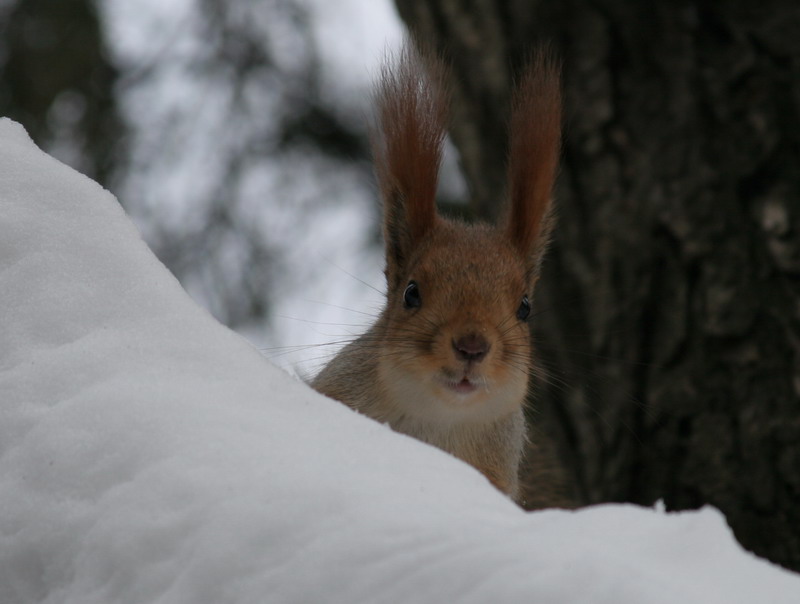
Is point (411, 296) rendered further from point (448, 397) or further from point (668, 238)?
point (668, 238)

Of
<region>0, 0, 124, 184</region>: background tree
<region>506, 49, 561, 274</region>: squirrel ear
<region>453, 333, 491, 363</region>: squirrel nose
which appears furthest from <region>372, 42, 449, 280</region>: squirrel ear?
<region>0, 0, 124, 184</region>: background tree

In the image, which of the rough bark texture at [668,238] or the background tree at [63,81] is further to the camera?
the background tree at [63,81]

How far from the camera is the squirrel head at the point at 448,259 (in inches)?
63.7

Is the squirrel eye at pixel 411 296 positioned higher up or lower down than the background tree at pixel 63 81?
higher up

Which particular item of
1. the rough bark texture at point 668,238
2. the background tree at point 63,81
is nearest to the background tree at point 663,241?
the rough bark texture at point 668,238

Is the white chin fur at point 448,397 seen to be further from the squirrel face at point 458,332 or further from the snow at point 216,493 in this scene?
the snow at point 216,493

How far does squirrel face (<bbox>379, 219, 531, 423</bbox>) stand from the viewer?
1.61 metres

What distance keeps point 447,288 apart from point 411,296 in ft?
0.27

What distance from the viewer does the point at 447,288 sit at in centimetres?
173

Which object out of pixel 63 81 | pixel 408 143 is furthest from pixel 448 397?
pixel 63 81

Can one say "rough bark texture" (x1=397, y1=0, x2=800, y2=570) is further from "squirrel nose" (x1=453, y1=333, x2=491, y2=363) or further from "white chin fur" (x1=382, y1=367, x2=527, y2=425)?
"squirrel nose" (x1=453, y1=333, x2=491, y2=363)

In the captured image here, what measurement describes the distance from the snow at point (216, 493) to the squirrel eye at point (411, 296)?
89 centimetres

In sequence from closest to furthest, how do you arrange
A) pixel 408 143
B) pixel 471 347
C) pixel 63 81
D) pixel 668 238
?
pixel 471 347 → pixel 408 143 → pixel 668 238 → pixel 63 81

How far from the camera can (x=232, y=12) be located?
3037 mm
